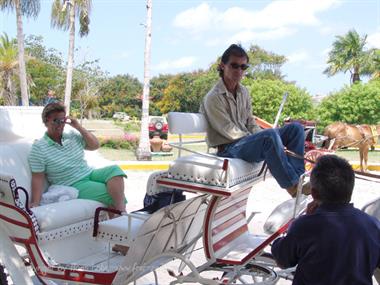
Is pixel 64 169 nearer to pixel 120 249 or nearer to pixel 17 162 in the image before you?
pixel 17 162

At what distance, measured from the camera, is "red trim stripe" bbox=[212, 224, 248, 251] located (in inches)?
129

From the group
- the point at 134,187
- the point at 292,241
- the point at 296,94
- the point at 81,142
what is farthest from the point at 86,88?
the point at 292,241

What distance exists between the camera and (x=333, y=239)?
1985 mm

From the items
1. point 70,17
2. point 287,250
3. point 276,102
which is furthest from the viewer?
point 276,102

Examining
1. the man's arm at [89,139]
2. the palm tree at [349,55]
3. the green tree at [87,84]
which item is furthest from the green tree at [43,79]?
the man's arm at [89,139]

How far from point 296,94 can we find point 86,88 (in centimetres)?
1194

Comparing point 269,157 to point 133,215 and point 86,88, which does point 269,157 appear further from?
point 86,88

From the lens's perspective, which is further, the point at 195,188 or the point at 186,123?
the point at 186,123

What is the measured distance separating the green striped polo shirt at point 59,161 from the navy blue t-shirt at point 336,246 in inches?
91.1

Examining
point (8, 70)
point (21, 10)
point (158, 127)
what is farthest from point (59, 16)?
point (8, 70)

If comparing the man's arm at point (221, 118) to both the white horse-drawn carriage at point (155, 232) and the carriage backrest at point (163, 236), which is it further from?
the carriage backrest at point (163, 236)

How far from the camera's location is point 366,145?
11.4 meters

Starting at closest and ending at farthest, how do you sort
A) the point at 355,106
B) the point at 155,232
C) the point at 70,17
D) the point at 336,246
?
the point at 336,246 < the point at 155,232 < the point at 70,17 < the point at 355,106

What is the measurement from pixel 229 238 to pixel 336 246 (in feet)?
5.04
